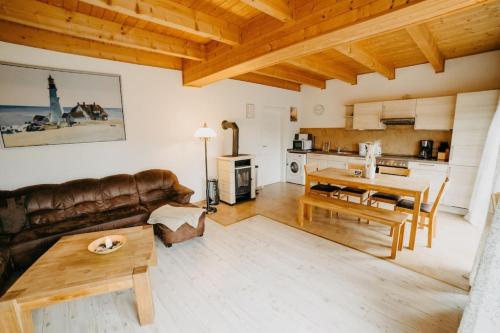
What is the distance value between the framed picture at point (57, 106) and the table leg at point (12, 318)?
85.2 inches

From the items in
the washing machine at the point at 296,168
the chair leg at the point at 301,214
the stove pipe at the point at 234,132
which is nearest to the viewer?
the chair leg at the point at 301,214

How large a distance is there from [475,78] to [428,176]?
6.08 feet

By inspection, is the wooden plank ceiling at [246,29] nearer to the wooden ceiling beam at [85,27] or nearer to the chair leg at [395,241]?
the wooden ceiling beam at [85,27]

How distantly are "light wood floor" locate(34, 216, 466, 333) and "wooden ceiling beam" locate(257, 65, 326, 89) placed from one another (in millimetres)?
3469

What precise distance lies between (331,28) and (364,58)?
2.03 m

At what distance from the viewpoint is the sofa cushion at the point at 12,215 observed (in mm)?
2386

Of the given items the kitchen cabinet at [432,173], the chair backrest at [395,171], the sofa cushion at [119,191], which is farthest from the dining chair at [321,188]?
the sofa cushion at [119,191]

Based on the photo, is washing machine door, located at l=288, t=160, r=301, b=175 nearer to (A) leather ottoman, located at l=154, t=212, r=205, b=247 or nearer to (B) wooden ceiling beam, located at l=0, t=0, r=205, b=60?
(A) leather ottoman, located at l=154, t=212, r=205, b=247

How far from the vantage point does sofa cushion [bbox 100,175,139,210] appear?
3102mm

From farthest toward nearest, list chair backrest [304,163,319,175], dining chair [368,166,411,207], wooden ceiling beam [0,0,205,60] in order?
chair backrest [304,163,319,175]
dining chair [368,166,411,207]
wooden ceiling beam [0,0,205,60]

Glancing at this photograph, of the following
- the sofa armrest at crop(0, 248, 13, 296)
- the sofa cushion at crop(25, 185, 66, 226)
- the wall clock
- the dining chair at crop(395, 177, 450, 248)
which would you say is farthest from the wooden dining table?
the sofa armrest at crop(0, 248, 13, 296)

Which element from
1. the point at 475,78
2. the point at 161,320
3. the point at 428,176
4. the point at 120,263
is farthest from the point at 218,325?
the point at 475,78

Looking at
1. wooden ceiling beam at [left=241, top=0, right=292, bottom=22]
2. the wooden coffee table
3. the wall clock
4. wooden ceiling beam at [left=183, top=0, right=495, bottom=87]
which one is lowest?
the wooden coffee table

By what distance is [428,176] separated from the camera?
13.0ft
